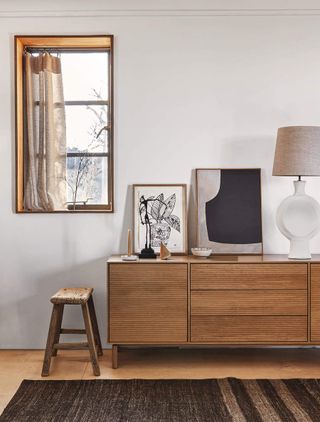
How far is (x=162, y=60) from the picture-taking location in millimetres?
4262

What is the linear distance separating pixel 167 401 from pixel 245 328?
82 centimetres

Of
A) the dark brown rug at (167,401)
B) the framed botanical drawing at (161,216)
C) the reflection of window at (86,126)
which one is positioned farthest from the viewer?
the reflection of window at (86,126)

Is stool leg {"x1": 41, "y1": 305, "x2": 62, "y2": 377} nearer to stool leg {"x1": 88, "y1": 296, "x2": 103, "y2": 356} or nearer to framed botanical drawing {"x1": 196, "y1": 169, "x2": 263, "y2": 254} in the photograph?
stool leg {"x1": 88, "y1": 296, "x2": 103, "y2": 356}

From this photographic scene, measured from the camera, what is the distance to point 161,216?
4.23 metres

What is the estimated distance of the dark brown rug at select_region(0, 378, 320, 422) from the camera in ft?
9.97

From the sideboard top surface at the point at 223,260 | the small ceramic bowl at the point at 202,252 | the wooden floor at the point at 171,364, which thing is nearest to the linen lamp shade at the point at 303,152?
the sideboard top surface at the point at 223,260

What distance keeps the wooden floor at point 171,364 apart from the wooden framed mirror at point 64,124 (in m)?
1.07

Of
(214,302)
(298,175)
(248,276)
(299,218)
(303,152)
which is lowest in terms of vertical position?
(214,302)

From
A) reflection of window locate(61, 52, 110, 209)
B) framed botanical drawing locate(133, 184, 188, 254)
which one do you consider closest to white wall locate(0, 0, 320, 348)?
framed botanical drawing locate(133, 184, 188, 254)

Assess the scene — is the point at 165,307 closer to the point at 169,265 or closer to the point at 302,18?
the point at 169,265

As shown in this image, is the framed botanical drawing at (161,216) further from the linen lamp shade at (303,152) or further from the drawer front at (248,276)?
the linen lamp shade at (303,152)

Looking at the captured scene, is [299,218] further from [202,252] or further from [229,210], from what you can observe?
[202,252]

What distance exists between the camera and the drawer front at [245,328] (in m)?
3.80

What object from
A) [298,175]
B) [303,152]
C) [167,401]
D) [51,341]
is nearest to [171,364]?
[167,401]
